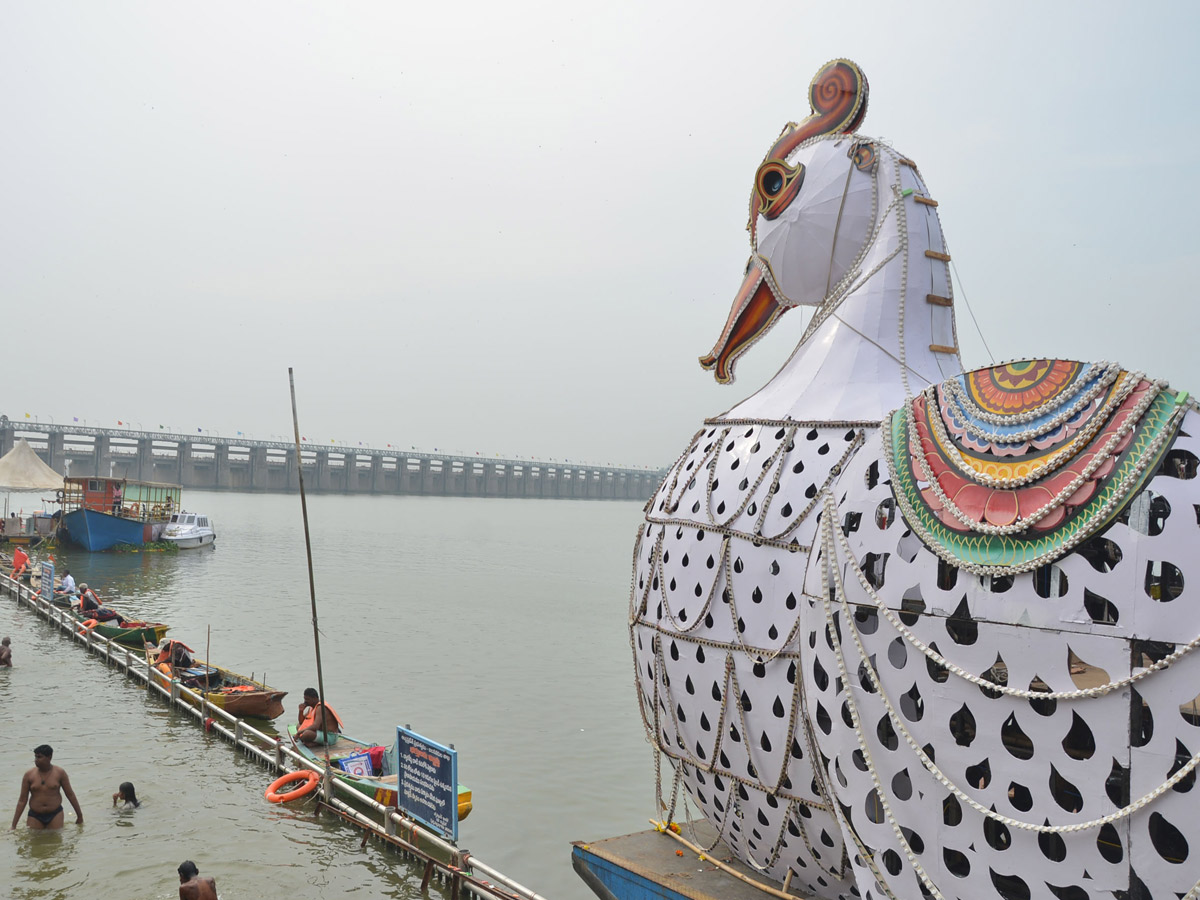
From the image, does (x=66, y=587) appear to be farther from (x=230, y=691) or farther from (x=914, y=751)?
(x=914, y=751)

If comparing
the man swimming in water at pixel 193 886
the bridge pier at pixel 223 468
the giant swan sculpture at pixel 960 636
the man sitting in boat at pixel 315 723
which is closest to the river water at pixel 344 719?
the man sitting in boat at pixel 315 723

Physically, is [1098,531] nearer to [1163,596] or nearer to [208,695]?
[1163,596]

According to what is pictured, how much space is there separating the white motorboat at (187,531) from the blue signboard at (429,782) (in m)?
49.2

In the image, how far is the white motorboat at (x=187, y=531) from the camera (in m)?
55.8

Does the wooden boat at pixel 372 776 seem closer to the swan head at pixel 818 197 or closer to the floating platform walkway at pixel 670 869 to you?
the floating platform walkway at pixel 670 869

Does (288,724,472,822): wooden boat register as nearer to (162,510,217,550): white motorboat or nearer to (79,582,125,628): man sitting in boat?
(79,582,125,628): man sitting in boat

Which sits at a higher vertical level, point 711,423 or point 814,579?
point 711,423

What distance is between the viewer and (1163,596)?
15.0ft

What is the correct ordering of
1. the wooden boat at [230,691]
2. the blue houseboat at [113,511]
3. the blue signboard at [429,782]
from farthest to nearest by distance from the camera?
the blue houseboat at [113,511] < the wooden boat at [230,691] < the blue signboard at [429,782]

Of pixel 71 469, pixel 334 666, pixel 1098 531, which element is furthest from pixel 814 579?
pixel 71 469

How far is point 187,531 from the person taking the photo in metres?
56.7

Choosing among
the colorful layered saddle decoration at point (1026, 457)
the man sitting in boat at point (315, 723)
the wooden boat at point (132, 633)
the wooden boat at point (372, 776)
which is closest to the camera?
the colorful layered saddle decoration at point (1026, 457)

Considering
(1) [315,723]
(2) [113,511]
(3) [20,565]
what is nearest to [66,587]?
(3) [20,565]

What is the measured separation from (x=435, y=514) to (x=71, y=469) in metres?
40.4
